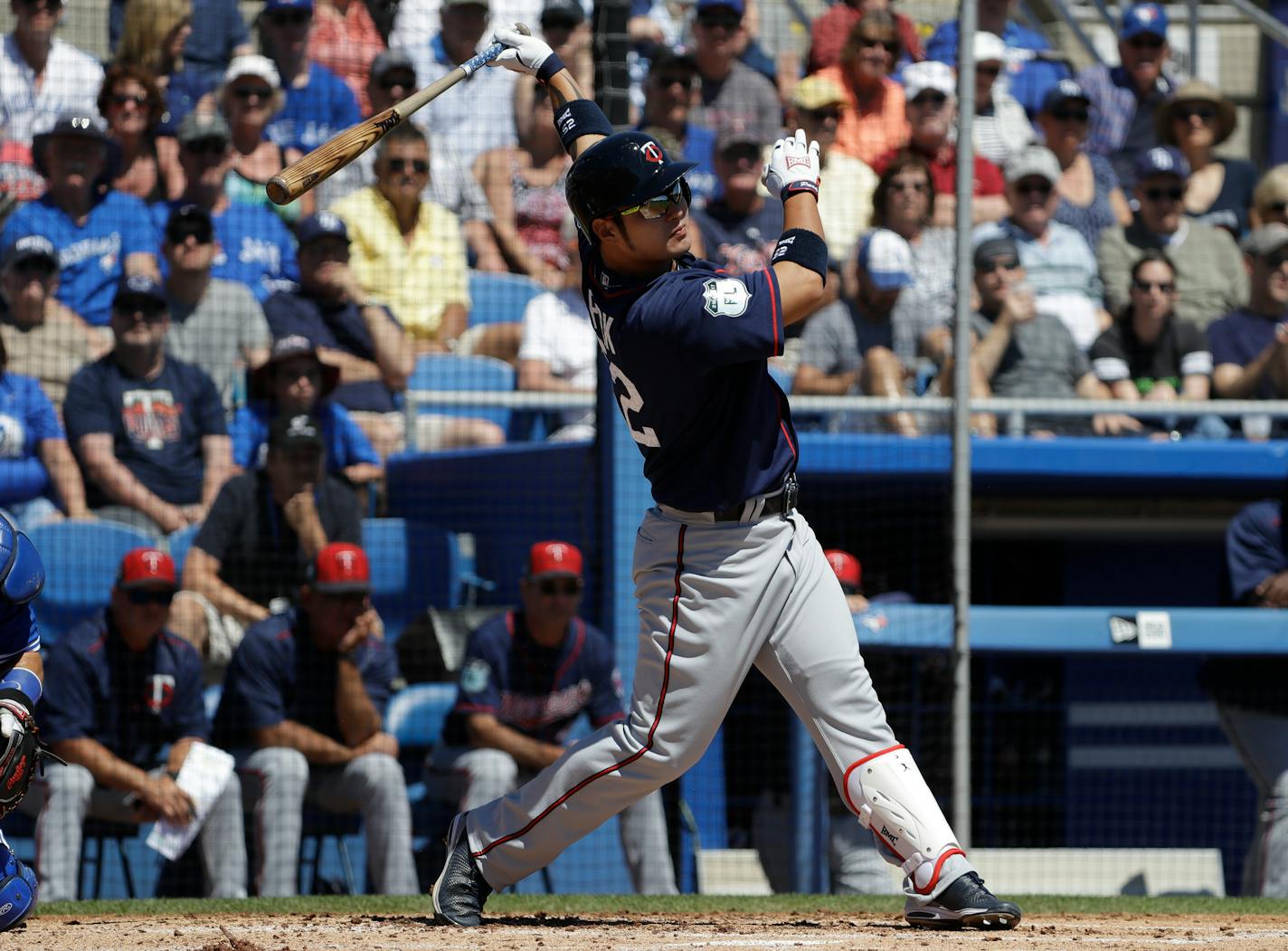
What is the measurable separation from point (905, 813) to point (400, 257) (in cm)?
442

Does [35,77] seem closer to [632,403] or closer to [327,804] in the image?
[327,804]

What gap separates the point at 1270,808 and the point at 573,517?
274 cm

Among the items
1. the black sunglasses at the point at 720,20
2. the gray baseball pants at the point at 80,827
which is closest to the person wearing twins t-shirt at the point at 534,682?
the gray baseball pants at the point at 80,827

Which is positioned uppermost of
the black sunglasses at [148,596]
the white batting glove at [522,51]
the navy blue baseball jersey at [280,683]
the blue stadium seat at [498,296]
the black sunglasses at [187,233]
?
the white batting glove at [522,51]

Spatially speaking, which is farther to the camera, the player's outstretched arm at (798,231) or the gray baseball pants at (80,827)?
the gray baseball pants at (80,827)

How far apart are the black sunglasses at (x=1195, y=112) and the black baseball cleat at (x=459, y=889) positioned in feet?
20.3

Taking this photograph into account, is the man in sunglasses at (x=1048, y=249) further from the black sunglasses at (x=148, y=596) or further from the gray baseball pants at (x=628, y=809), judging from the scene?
the black sunglasses at (x=148, y=596)

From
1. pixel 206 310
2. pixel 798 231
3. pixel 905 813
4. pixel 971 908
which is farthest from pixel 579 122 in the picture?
pixel 206 310

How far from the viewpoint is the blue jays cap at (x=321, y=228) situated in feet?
23.0

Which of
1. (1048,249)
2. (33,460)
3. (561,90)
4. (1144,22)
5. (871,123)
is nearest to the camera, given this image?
(561,90)

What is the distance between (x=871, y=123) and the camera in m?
8.49

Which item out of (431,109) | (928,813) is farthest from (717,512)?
(431,109)

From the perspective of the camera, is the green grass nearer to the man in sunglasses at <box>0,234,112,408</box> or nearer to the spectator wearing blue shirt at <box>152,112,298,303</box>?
the man in sunglasses at <box>0,234,112,408</box>

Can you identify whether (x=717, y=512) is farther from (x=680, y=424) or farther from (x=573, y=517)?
(x=573, y=517)
